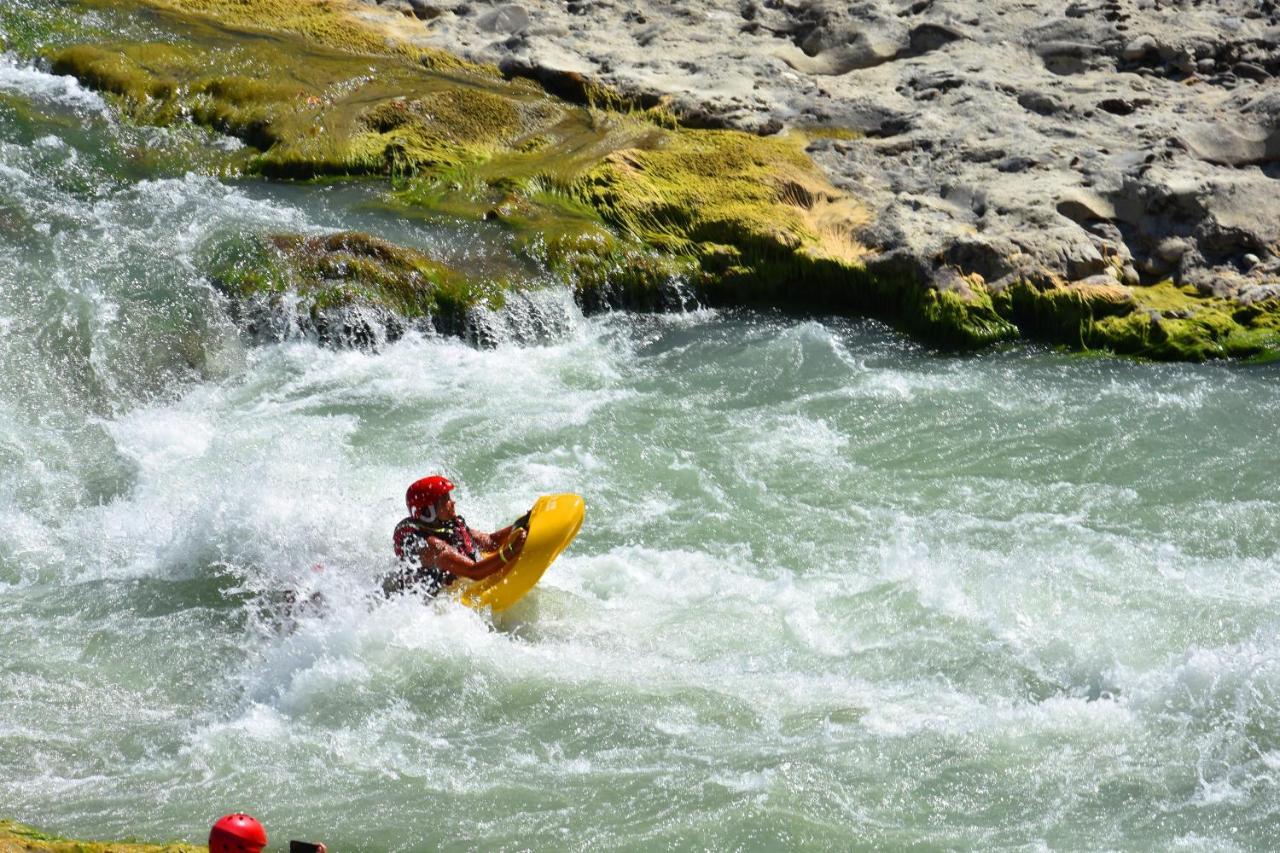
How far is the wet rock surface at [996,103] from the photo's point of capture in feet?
31.7

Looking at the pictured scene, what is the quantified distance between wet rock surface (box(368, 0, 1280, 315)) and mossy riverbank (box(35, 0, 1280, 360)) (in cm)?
24

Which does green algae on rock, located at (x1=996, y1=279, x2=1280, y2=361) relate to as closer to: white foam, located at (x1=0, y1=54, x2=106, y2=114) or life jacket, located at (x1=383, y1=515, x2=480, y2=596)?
life jacket, located at (x1=383, y1=515, x2=480, y2=596)

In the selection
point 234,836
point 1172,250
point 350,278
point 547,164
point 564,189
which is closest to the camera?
point 234,836

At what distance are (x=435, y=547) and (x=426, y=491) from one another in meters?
0.28

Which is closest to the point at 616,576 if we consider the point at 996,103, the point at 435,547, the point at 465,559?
the point at 465,559

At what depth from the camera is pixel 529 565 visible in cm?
621

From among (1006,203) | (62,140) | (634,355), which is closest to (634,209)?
(634,355)

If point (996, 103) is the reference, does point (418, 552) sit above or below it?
below

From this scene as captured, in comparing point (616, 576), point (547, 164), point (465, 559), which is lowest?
point (616, 576)

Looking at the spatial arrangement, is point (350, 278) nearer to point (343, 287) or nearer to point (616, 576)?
point (343, 287)

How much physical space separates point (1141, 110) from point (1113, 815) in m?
7.71

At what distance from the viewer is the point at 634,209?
10.2 metres

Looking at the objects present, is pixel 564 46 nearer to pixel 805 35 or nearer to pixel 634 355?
pixel 805 35

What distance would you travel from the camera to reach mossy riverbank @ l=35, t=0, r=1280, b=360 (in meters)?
9.17
